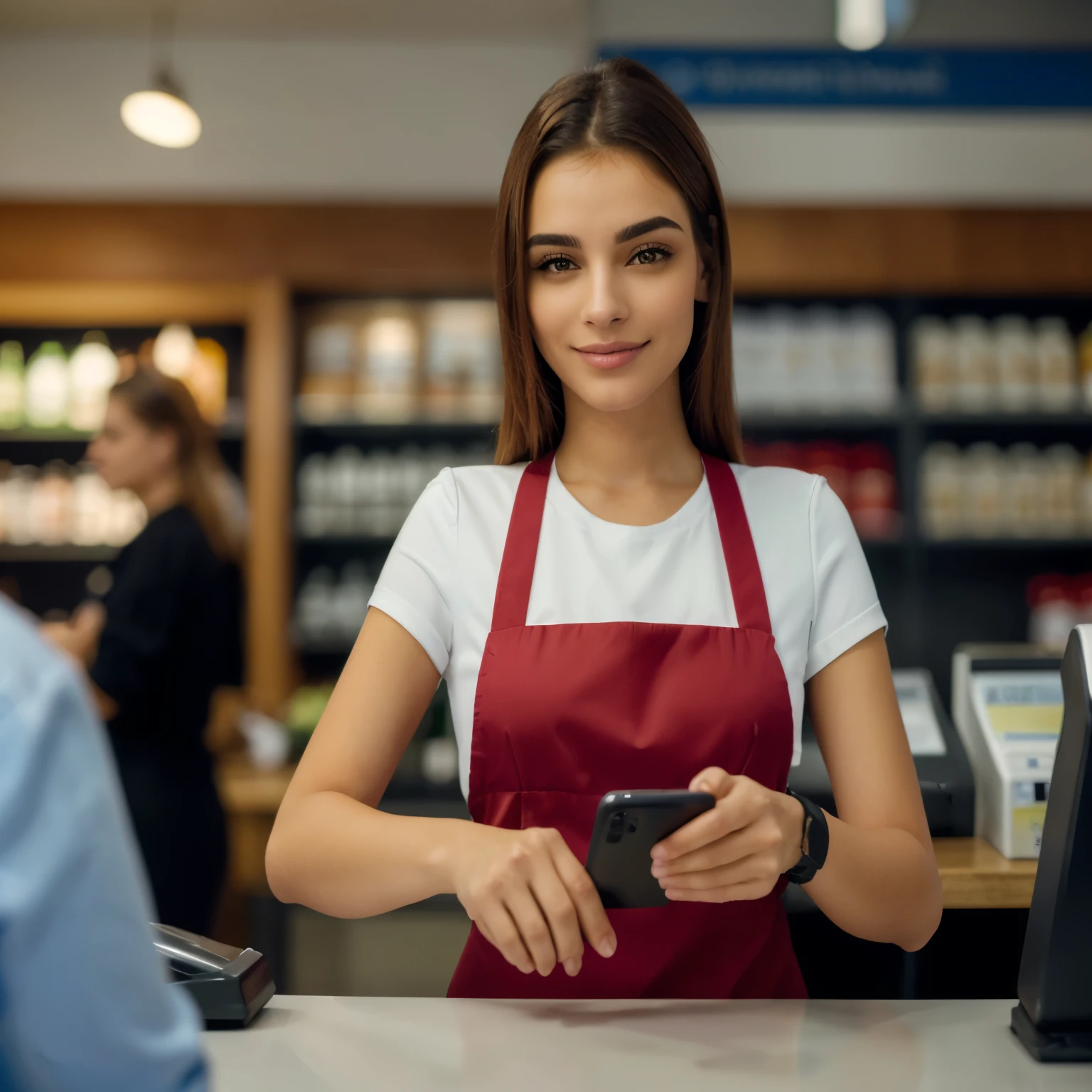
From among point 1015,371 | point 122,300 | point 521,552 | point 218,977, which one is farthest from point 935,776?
point 122,300

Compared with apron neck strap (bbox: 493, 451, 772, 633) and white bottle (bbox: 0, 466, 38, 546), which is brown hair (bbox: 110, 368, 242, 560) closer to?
white bottle (bbox: 0, 466, 38, 546)

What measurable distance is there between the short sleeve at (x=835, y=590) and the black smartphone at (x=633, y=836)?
1.21 feet

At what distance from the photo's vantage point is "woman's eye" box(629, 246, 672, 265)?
1155 mm

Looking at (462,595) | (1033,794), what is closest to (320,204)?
(462,595)

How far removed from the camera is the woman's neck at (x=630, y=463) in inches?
50.9

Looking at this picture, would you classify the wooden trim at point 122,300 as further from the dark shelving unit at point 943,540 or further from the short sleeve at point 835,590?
the short sleeve at point 835,590

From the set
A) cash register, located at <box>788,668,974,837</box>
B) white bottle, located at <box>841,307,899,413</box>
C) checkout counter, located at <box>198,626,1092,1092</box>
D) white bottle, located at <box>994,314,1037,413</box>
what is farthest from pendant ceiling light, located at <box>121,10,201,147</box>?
checkout counter, located at <box>198,626,1092,1092</box>

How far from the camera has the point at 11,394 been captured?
3.80 m

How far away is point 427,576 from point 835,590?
1.56ft

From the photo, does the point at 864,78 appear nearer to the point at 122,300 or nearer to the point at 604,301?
the point at 604,301

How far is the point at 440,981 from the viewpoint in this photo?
2824mm

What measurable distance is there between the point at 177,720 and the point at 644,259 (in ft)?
6.18

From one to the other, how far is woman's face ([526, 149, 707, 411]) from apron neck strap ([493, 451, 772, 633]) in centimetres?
17

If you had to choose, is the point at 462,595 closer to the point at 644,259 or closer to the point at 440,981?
the point at 644,259
